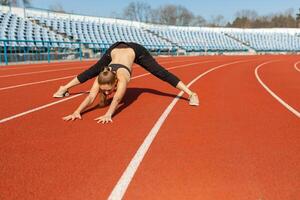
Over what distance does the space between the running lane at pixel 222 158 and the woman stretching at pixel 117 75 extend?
37.4 inches

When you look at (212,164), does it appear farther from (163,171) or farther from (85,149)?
(85,149)

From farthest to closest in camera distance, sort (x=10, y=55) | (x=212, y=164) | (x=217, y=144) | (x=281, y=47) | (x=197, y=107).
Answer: (x=281, y=47), (x=10, y=55), (x=197, y=107), (x=217, y=144), (x=212, y=164)

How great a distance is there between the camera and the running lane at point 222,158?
295cm

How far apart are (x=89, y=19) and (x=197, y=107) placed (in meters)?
40.0

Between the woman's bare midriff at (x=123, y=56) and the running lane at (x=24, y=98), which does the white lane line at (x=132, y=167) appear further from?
the running lane at (x=24, y=98)

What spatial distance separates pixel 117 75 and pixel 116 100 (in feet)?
1.97

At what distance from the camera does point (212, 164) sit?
11.7 feet

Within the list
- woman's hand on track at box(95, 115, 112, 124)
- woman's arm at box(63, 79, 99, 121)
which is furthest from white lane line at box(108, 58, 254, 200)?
woman's arm at box(63, 79, 99, 121)

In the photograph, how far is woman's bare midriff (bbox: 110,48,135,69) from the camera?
21.9 ft

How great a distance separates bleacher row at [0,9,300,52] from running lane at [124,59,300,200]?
→ 18.0m

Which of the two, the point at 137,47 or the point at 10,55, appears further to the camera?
the point at 10,55

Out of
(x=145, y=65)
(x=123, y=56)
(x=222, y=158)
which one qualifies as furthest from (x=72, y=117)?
(x=222, y=158)

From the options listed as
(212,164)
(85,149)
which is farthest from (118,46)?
(212,164)

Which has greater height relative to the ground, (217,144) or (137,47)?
(137,47)
